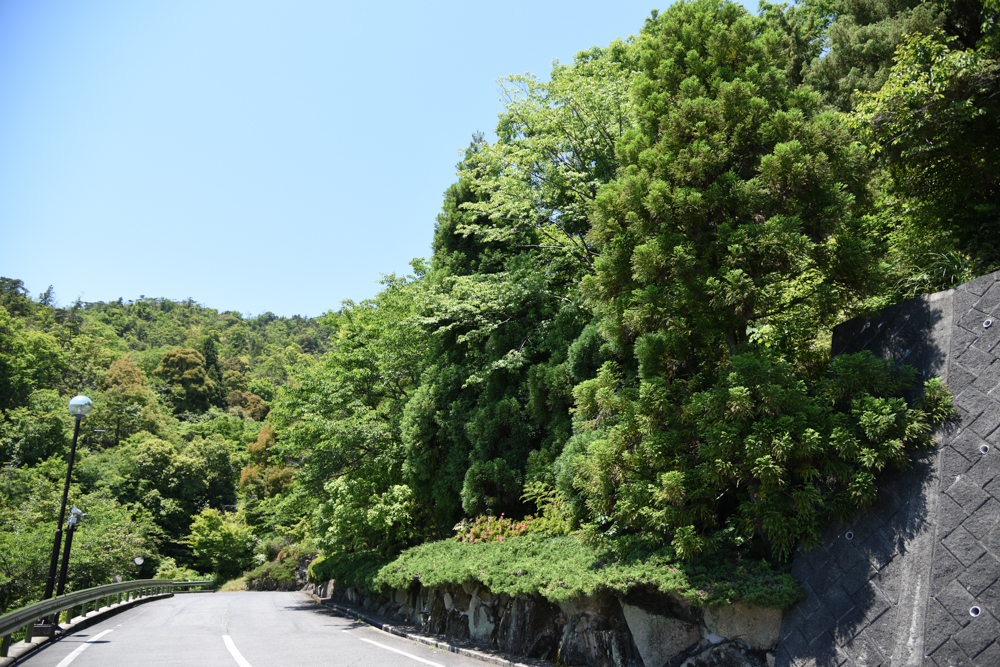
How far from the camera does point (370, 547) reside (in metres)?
20.9

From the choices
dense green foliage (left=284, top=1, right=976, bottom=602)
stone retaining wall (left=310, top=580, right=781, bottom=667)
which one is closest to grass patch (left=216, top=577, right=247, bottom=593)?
stone retaining wall (left=310, top=580, right=781, bottom=667)

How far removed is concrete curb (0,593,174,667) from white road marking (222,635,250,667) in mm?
2871

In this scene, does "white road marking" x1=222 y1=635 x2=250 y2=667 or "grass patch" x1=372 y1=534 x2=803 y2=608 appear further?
"white road marking" x1=222 y1=635 x2=250 y2=667

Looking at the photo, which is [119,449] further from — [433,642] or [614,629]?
[614,629]

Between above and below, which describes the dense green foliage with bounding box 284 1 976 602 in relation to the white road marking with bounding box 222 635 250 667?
above

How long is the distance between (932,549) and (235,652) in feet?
33.2

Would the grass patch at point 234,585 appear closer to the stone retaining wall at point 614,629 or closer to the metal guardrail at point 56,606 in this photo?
the metal guardrail at point 56,606

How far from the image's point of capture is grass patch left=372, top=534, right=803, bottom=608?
6.56 m

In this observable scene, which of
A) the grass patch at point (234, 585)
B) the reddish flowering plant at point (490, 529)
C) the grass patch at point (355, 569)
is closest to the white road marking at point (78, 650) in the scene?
the grass patch at point (355, 569)

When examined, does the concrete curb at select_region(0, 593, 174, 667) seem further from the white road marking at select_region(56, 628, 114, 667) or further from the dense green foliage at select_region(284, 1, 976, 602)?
the dense green foliage at select_region(284, 1, 976, 602)

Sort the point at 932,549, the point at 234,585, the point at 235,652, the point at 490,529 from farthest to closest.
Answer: the point at 234,585 < the point at 490,529 < the point at 235,652 < the point at 932,549

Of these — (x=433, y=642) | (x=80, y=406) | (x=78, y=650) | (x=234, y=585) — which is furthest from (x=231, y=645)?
(x=234, y=585)

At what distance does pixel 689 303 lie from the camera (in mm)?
8125

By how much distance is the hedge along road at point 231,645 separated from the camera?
28.9ft
